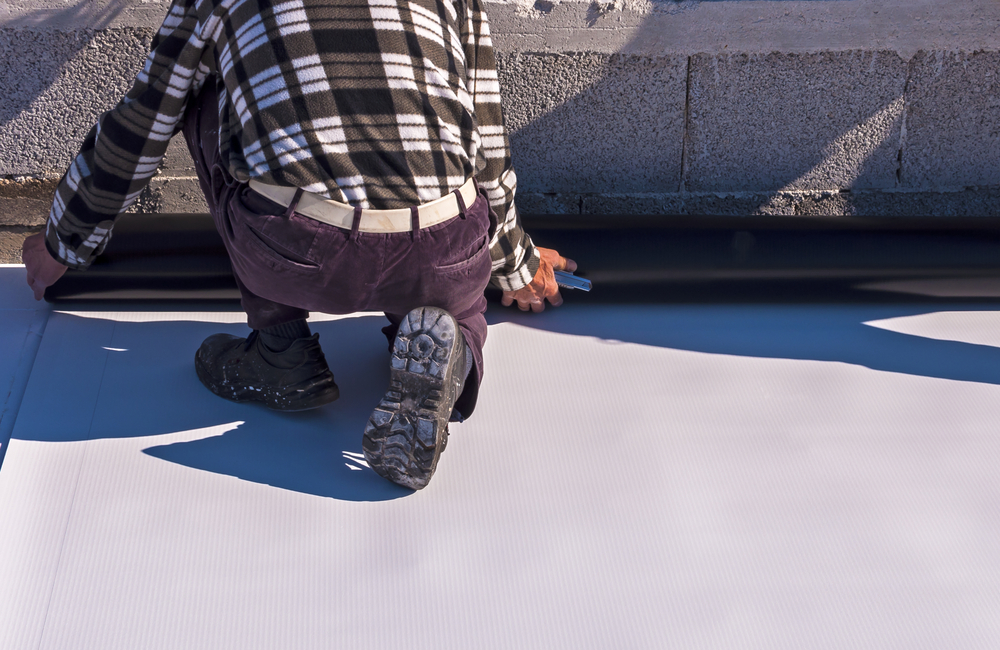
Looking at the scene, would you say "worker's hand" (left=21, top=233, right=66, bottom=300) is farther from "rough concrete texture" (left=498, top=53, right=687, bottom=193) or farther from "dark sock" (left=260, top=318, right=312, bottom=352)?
"rough concrete texture" (left=498, top=53, right=687, bottom=193)

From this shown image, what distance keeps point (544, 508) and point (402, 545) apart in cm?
26

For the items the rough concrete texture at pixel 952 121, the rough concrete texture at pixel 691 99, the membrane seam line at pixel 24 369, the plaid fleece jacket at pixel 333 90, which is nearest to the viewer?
A: the plaid fleece jacket at pixel 333 90

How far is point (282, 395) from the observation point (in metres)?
1.54

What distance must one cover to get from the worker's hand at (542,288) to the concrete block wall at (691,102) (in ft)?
1.30

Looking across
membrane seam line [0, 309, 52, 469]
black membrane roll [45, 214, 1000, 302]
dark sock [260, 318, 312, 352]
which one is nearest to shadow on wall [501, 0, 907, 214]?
black membrane roll [45, 214, 1000, 302]

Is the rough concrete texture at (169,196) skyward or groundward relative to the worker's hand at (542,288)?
skyward

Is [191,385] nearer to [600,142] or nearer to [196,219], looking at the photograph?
[196,219]

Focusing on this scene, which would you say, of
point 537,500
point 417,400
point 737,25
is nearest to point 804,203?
point 737,25

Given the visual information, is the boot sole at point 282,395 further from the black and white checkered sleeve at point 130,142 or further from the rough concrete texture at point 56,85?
the rough concrete texture at point 56,85

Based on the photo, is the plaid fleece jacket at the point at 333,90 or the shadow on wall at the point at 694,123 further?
the shadow on wall at the point at 694,123

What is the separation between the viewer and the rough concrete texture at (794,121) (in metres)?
1.98

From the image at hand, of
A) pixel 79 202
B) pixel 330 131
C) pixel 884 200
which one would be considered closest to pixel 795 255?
pixel 884 200

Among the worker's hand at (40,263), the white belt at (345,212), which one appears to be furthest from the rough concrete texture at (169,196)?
the white belt at (345,212)

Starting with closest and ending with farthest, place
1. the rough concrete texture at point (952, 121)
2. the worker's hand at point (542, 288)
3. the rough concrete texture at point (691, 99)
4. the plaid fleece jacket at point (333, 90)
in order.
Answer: the plaid fleece jacket at point (333, 90), the worker's hand at point (542, 288), the rough concrete texture at point (691, 99), the rough concrete texture at point (952, 121)
